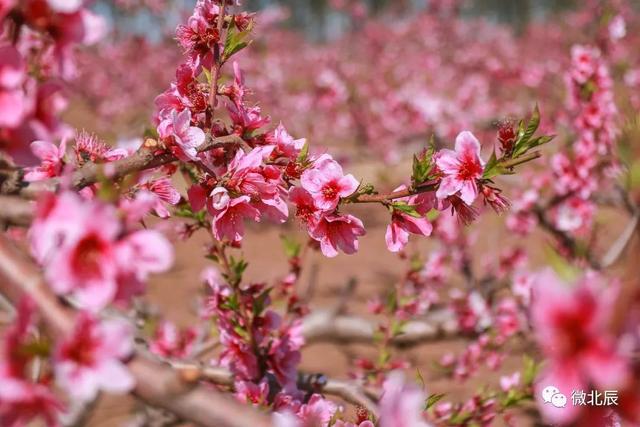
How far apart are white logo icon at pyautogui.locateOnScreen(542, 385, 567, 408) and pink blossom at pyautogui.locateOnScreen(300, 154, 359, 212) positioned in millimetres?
588

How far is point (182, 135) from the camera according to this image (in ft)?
3.76

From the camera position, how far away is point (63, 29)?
800 millimetres

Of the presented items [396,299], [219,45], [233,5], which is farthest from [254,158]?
[396,299]

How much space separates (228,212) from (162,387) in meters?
0.64

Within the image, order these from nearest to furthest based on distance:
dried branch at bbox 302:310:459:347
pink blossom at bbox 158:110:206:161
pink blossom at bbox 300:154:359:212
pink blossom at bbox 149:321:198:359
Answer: pink blossom at bbox 158:110:206:161
pink blossom at bbox 300:154:359:212
pink blossom at bbox 149:321:198:359
dried branch at bbox 302:310:459:347

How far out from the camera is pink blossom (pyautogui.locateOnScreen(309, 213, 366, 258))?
4.18ft

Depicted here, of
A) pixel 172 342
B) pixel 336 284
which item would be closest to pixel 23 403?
pixel 172 342

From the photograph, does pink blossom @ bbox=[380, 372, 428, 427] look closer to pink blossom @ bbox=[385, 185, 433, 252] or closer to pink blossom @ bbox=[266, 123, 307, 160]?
pink blossom @ bbox=[385, 185, 433, 252]

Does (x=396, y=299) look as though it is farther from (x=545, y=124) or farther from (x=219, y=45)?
(x=545, y=124)

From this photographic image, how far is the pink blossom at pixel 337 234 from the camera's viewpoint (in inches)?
50.2

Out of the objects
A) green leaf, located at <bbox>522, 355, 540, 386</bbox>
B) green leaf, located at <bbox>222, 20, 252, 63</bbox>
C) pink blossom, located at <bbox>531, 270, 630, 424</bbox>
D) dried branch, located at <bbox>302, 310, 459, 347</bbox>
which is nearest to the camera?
pink blossom, located at <bbox>531, 270, 630, 424</bbox>

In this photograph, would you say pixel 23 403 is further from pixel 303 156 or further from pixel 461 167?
pixel 461 167

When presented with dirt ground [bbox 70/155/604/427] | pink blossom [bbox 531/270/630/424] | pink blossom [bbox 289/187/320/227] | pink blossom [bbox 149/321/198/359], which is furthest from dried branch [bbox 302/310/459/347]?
pink blossom [bbox 531/270/630/424]

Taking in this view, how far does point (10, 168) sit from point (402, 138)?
8.51 m
